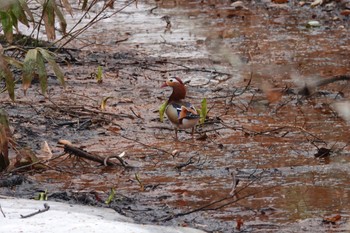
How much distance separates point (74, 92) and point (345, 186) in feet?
10.8

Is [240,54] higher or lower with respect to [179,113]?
lower

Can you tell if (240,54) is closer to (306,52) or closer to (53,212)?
(306,52)

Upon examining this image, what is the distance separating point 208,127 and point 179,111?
1.49 feet

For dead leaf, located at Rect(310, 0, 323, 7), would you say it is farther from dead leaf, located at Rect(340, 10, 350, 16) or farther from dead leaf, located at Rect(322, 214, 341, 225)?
dead leaf, located at Rect(322, 214, 341, 225)

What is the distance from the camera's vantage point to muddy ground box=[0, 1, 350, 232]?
5.75 meters

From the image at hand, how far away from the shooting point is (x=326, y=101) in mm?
8344

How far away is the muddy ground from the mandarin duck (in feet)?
0.45

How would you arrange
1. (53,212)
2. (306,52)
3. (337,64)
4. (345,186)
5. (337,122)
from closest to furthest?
1. (53,212)
2. (345,186)
3. (337,122)
4. (337,64)
5. (306,52)

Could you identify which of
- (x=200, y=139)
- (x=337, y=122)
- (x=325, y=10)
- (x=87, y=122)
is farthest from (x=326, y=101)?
(x=325, y=10)

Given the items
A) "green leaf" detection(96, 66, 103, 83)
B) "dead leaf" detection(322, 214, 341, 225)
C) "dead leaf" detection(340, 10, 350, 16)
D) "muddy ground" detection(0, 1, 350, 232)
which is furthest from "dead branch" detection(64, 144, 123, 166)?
"dead leaf" detection(340, 10, 350, 16)

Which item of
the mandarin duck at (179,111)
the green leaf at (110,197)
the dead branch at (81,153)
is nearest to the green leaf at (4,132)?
the dead branch at (81,153)

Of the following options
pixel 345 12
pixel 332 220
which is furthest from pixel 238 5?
pixel 332 220

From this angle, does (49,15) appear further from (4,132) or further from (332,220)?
(332,220)

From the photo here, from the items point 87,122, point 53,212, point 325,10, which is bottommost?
point 325,10
